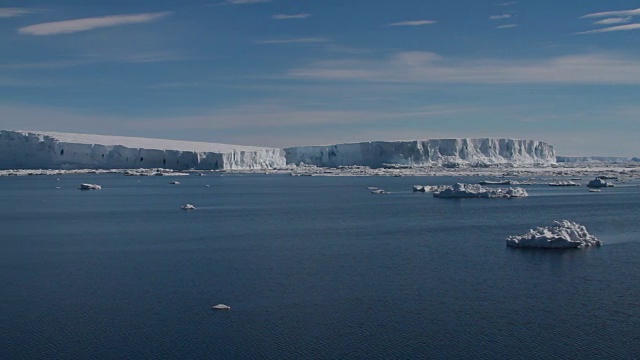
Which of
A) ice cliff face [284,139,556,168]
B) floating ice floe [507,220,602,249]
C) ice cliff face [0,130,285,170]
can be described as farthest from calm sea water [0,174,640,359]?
ice cliff face [284,139,556,168]

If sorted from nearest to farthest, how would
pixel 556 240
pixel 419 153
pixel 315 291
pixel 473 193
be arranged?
pixel 315 291, pixel 556 240, pixel 473 193, pixel 419 153

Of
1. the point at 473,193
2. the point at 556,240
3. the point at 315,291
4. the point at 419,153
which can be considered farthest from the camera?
the point at 419,153

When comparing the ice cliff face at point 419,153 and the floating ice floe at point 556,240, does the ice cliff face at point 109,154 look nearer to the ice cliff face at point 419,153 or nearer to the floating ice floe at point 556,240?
the ice cliff face at point 419,153

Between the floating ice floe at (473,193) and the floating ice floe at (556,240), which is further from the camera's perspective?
the floating ice floe at (473,193)

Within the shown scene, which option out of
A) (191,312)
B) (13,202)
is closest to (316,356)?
(191,312)

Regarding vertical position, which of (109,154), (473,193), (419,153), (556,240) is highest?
(419,153)

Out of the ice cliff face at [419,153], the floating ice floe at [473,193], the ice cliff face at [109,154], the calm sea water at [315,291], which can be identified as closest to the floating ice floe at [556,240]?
the calm sea water at [315,291]

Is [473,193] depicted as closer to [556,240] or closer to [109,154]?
[556,240]

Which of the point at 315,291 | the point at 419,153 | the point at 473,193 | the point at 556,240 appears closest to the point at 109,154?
the point at 419,153
